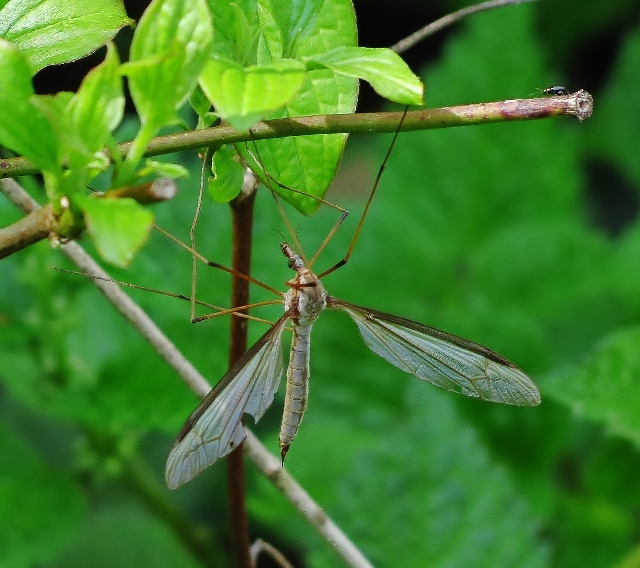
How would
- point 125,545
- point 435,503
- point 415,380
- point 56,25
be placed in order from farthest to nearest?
point 125,545
point 415,380
point 435,503
point 56,25

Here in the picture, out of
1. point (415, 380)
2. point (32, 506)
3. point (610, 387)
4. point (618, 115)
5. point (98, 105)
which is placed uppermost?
point (618, 115)

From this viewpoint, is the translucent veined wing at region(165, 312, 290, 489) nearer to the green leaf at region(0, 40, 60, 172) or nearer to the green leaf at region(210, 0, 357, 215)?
the green leaf at region(210, 0, 357, 215)

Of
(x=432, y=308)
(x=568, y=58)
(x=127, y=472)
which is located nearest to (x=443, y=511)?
(x=127, y=472)

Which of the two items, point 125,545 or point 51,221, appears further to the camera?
point 125,545

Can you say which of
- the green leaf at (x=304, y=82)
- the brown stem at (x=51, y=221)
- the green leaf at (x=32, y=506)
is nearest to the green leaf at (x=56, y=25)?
the green leaf at (x=304, y=82)

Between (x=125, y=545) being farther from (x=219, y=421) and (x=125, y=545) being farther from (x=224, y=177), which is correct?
(x=224, y=177)

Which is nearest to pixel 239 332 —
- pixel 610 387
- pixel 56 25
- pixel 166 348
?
pixel 166 348
